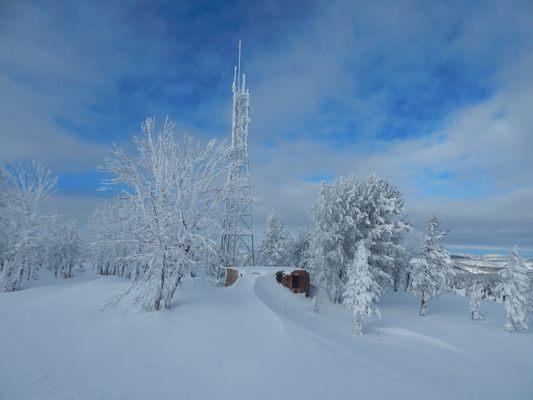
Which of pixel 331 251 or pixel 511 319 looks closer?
pixel 511 319

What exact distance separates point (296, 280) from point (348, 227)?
716 centimetres

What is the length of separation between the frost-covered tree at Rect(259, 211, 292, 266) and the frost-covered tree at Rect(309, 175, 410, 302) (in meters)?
18.7

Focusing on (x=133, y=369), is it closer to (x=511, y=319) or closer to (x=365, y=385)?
(x=365, y=385)

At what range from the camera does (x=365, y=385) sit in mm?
9469

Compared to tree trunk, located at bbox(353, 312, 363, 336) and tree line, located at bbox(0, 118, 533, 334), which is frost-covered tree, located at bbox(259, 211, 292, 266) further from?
tree trunk, located at bbox(353, 312, 363, 336)

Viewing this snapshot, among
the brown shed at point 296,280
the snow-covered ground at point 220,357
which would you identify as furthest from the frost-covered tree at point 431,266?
the brown shed at point 296,280

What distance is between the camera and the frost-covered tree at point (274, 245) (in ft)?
161

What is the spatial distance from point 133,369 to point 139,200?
799cm

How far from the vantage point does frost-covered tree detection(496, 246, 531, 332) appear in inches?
984

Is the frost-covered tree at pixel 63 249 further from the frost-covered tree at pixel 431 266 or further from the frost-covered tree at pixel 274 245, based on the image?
the frost-covered tree at pixel 431 266

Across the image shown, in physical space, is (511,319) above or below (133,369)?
below

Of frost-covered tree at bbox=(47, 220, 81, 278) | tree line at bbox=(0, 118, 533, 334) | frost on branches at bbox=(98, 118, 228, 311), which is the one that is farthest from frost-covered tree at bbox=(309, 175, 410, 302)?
frost-covered tree at bbox=(47, 220, 81, 278)

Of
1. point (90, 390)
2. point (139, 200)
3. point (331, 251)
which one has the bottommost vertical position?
point (90, 390)

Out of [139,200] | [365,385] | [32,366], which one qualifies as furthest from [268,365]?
[139,200]
